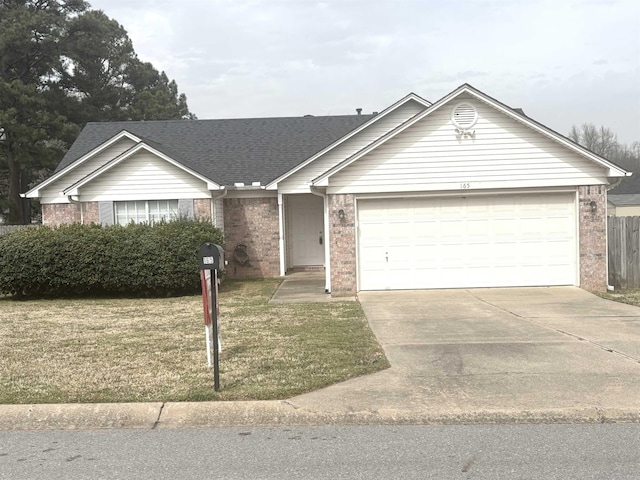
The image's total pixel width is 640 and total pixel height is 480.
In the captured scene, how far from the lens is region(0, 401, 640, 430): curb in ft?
18.2

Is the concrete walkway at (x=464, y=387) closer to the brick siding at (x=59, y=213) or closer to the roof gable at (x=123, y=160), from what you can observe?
the roof gable at (x=123, y=160)

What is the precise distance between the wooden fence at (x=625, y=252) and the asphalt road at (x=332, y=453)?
10.1 meters

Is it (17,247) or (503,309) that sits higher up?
(17,247)

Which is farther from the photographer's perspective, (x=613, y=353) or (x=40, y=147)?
(x=40, y=147)

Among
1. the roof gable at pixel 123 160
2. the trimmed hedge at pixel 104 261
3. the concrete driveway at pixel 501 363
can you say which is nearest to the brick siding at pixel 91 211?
the roof gable at pixel 123 160

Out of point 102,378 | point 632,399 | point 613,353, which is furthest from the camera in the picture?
point 613,353

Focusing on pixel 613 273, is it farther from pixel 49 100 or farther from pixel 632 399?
pixel 49 100

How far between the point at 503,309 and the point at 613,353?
370cm

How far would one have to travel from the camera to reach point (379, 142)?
13.8 meters

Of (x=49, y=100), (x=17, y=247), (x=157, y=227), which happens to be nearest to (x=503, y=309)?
(x=157, y=227)

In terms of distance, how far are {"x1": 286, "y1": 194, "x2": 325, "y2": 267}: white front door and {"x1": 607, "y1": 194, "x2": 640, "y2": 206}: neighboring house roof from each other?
4178cm

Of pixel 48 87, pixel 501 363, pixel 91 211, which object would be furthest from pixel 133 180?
pixel 48 87

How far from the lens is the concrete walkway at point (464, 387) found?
5609 mm

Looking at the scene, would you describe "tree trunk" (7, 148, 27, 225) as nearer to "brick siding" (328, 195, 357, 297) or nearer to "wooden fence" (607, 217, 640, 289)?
"brick siding" (328, 195, 357, 297)
